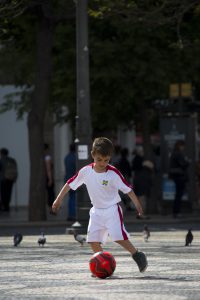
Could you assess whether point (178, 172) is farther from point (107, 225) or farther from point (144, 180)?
point (107, 225)

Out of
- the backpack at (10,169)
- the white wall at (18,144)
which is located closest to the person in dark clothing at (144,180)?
the backpack at (10,169)

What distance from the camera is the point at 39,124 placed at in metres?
31.3

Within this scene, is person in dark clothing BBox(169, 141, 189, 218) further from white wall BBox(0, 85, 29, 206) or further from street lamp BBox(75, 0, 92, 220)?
white wall BBox(0, 85, 29, 206)

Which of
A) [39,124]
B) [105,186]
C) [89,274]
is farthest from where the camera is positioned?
[39,124]

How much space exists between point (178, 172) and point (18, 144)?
444 inches

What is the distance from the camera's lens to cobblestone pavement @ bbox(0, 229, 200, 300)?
12.2 metres

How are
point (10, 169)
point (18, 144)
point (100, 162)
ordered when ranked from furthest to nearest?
point (18, 144) < point (10, 169) < point (100, 162)

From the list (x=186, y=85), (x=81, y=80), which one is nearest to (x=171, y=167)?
(x=186, y=85)

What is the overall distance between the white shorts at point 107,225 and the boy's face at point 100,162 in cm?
43

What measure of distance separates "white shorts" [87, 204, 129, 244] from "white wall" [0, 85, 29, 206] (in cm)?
2697

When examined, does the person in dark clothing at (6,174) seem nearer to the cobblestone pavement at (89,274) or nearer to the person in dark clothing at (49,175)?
the person in dark clothing at (49,175)

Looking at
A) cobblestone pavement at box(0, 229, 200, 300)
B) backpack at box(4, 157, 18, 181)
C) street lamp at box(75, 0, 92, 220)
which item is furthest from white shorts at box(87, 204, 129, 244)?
backpack at box(4, 157, 18, 181)

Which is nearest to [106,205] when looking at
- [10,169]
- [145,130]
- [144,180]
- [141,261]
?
[141,261]

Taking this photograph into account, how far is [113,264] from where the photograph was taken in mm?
13930
